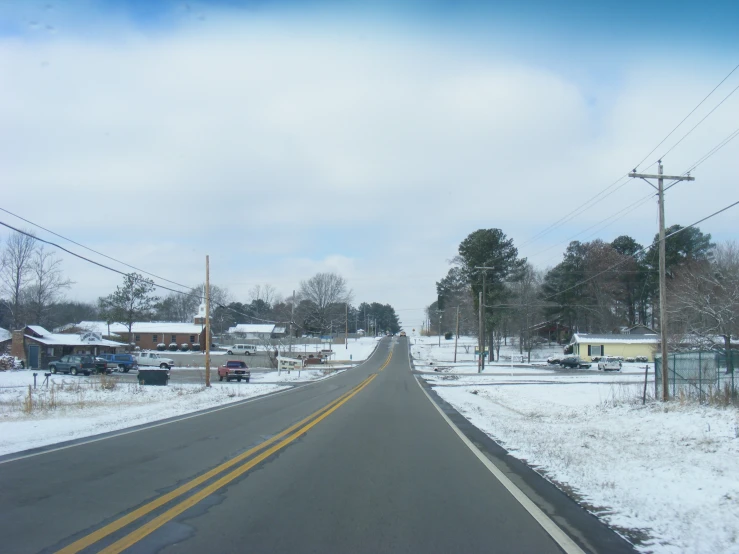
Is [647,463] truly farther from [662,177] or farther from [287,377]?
[287,377]

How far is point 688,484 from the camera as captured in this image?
28.0ft

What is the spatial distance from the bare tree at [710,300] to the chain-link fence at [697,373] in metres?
22.8

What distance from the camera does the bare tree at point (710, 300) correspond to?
42.2m

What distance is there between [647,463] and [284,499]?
6.53 meters

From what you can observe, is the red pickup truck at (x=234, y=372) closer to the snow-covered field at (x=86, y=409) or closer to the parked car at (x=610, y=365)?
the snow-covered field at (x=86, y=409)

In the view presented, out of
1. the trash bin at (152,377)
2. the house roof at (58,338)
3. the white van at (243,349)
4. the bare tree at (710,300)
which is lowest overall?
the white van at (243,349)

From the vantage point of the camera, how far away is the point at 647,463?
1028cm

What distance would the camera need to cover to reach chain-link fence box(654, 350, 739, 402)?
1867cm

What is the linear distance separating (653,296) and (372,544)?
7775cm

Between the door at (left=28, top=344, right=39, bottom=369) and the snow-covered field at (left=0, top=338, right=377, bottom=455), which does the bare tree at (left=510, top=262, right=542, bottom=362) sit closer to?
the snow-covered field at (left=0, top=338, right=377, bottom=455)

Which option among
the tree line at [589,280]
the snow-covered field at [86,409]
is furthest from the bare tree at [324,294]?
the snow-covered field at [86,409]

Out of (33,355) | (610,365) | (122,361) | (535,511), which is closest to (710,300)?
(610,365)

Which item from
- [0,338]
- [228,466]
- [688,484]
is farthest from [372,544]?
[0,338]

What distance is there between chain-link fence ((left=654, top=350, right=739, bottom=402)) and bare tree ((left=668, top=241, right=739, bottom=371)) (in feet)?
74.6
